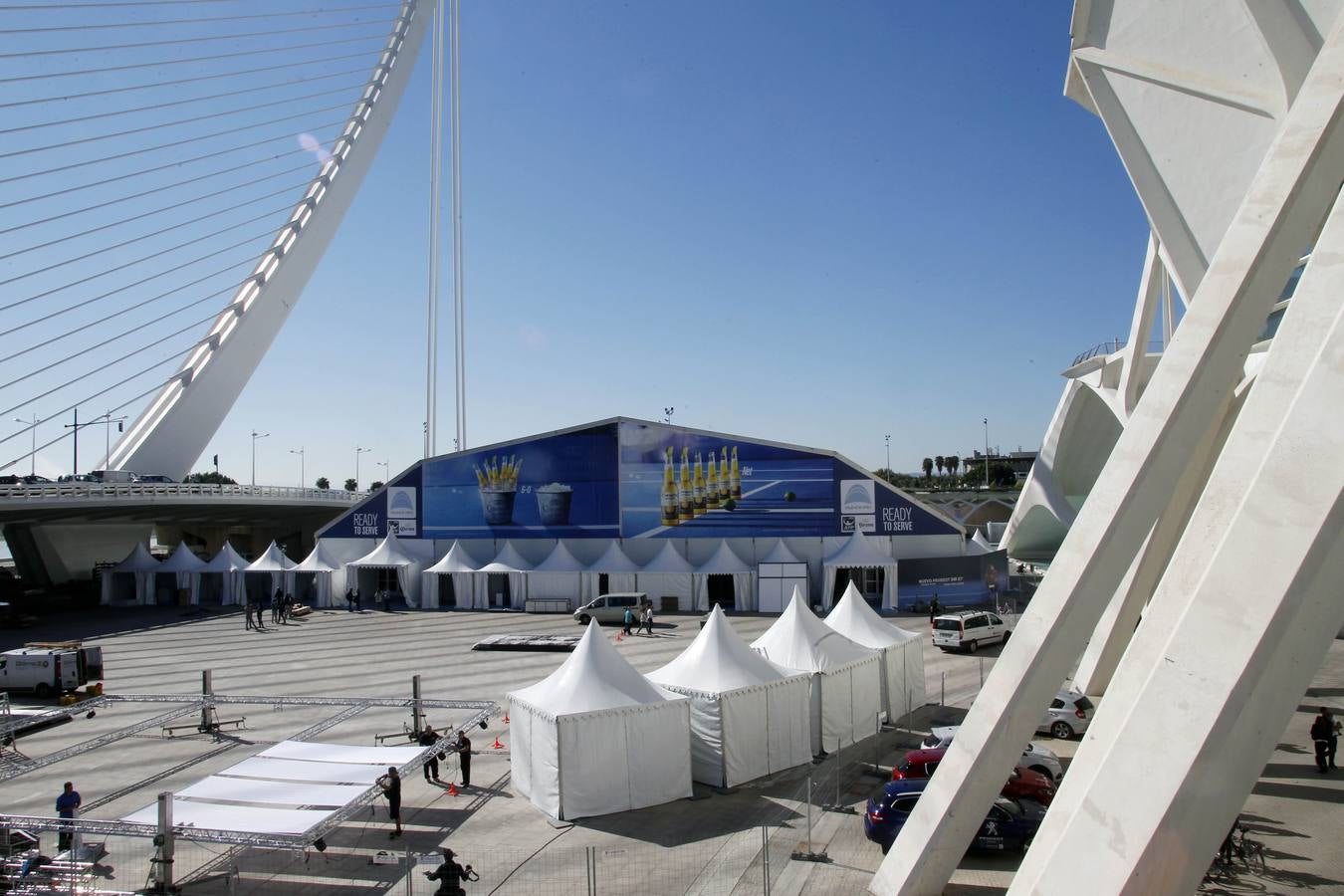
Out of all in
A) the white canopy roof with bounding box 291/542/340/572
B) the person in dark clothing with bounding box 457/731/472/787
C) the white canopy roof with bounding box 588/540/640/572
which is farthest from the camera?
the white canopy roof with bounding box 291/542/340/572

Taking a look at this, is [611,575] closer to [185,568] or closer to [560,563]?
[560,563]

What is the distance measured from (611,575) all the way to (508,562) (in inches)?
181

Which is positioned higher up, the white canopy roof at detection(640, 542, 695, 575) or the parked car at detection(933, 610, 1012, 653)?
the white canopy roof at detection(640, 542, 695, 575)

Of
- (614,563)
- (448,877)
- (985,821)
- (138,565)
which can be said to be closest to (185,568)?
(138,565)

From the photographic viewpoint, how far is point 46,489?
3631 centimetres

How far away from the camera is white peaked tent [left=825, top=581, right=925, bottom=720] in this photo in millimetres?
16406

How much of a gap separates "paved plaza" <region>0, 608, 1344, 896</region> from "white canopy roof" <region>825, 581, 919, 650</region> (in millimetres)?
1569

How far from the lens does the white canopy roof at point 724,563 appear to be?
109ft

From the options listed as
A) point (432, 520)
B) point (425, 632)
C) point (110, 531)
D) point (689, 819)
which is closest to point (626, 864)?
point (689, 819)

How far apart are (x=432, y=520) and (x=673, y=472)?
11.3m

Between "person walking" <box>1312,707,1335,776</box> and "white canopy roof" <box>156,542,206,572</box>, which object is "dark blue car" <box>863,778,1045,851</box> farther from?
"white canopy roof" <box>156,542,206,572</box>

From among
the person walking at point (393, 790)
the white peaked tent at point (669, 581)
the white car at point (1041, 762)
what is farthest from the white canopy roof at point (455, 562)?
the white car at point (1041, 762)

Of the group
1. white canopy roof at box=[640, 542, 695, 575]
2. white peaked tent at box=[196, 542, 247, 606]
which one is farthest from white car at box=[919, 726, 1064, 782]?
white peaked tent at box=[196, 542, 247, 606]

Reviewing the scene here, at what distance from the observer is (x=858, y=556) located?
32.4m
